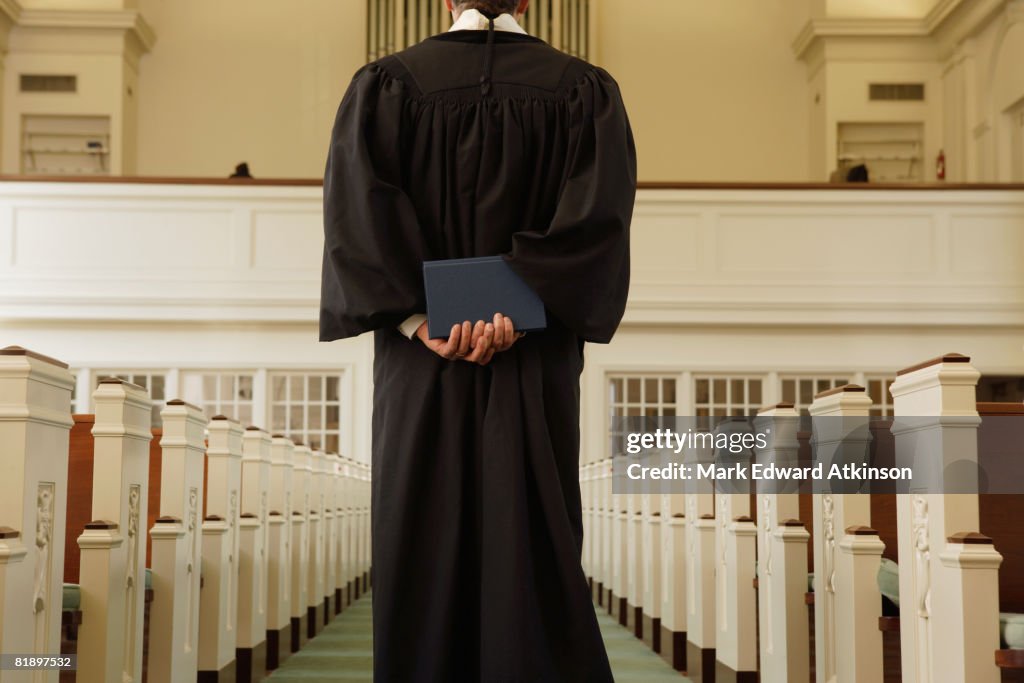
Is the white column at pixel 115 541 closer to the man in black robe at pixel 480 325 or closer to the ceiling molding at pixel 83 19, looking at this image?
the man in black robe at pixel 480 325

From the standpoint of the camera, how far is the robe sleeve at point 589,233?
2.35m

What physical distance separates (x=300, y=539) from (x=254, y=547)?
1.21 meters

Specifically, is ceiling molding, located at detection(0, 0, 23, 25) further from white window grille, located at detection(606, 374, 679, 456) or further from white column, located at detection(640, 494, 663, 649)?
white column, located at detection(640, 494, 663, 649)

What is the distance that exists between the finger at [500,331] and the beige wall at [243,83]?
13.7 m

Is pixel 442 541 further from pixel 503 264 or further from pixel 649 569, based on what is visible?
pixel 649 569

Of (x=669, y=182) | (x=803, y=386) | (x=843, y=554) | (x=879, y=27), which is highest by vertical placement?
(x=879, y=27)

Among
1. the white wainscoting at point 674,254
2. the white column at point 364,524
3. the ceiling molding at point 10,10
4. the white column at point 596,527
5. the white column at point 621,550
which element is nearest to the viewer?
the white column at point 621,550

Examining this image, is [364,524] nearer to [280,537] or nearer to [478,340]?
[280,537]

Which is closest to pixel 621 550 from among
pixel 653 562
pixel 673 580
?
pixel 653 562

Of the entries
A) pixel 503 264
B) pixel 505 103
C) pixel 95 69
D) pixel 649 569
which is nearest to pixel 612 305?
pixel 503 264

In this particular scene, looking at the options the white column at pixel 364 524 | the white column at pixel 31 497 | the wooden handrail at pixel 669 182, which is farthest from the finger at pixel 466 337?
the wooden handrail at pixel 669 182

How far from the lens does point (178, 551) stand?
393 cm

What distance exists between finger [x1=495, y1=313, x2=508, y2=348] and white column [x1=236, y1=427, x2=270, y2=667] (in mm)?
2972

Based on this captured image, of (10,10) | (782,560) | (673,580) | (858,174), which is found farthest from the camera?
(10,10)
